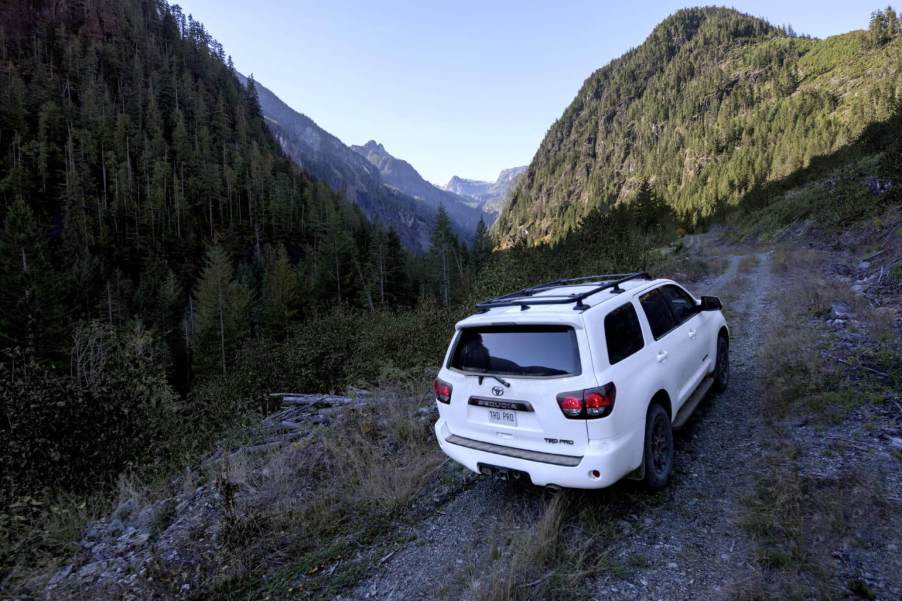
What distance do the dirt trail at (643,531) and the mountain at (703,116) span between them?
6265cm

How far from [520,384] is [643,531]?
1.55 meters

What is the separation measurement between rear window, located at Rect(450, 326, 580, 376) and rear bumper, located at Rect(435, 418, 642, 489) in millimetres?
655

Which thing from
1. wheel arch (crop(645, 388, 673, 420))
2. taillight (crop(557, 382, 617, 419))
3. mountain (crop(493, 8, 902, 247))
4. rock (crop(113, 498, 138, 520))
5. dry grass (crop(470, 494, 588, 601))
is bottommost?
rock (crop(113, 498, 138, 520))

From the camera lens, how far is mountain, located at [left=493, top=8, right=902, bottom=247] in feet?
214

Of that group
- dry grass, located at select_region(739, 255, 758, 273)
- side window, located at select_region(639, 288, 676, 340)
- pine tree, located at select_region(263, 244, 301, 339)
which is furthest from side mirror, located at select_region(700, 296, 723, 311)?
pine tree, located at select_region(263, 244, 301, 339)

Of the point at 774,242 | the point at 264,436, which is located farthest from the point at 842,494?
the point at 774,242

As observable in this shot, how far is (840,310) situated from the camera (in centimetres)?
854

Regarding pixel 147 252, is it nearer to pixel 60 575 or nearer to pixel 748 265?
pixel 60 575

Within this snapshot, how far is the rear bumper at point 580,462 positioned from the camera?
10.3 ft

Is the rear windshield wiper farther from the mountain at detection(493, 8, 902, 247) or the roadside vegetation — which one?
the mountain at detection(493, 8, 902, 247)

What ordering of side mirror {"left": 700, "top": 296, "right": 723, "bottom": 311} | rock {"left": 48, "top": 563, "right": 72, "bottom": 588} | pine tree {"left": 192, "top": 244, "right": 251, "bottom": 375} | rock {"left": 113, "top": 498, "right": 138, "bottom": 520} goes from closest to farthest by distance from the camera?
rock {"left": 48, "top": 563, "right": 72, "bottom": 588}, rock {"left": 113, "top": 498, "right": 138, "bottom": 520}, side mirror {"left": 700, "top": 296, "right": 723, "bottom": 311}, pine tree {"left": 192, "top": 244, "right": 251, "bottom": 375}

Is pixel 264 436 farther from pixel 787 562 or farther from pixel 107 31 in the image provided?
pixel 107 31

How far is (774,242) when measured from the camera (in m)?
29.4

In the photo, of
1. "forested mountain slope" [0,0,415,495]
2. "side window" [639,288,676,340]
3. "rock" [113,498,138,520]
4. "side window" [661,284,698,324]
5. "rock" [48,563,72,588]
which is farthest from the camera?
"forested mountain slope" [0,0,415,495]
